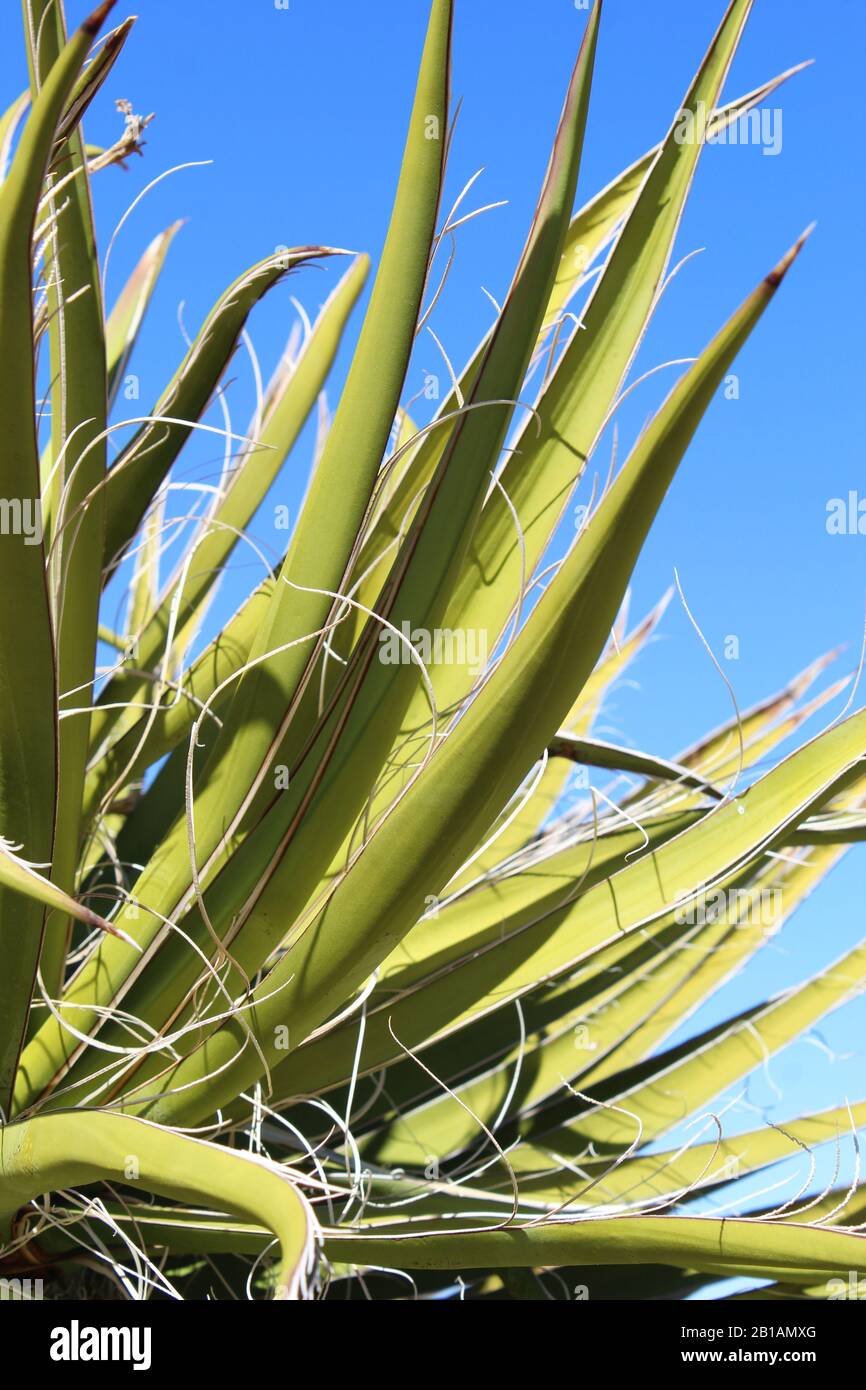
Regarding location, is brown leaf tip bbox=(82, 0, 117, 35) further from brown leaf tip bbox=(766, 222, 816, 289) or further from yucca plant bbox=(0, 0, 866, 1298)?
brown leaf tip bbox=(766, 222, 816, 289)

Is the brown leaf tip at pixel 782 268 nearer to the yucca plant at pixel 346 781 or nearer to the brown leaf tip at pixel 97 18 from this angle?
Answer: the yucca plant at pixel 346 781

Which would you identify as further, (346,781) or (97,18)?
(346,781)

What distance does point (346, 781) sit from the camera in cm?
107

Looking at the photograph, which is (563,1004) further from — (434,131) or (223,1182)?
(434,131)

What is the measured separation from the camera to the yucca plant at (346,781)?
846mm

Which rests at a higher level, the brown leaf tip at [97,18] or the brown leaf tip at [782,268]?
the brown leaf tip at [97,18]

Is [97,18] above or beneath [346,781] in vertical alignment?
above

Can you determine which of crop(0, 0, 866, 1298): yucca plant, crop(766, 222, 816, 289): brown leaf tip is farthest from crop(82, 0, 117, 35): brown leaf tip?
crop(766, 222, 816, 289): brown leaf tip

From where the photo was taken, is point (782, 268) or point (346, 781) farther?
point (346, 781)

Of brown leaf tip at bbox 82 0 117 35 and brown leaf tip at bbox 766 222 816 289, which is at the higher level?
brown leaf tip at bbox 82 0 117 35

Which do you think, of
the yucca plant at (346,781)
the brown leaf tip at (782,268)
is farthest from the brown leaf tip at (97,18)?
the brown leaf tip at (782,268)

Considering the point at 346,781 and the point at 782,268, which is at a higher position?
the point at 782,268

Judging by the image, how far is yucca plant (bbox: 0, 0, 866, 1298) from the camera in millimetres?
846

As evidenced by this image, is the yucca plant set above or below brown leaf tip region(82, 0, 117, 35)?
below
